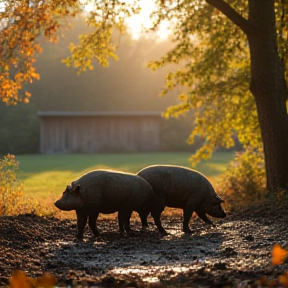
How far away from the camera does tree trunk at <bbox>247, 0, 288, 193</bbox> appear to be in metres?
14.3

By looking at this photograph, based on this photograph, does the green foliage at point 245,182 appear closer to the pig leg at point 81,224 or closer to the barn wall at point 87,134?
the pig leg at point 81,224

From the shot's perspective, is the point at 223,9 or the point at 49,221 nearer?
the point at 49,221

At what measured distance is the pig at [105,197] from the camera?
1028 centimetres

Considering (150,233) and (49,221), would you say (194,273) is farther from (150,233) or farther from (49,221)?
(49,221)

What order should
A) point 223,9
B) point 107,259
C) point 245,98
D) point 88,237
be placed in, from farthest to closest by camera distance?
point 245,98 < point 223,9 < point 88,237 < point 107,259

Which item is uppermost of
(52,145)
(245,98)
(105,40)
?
(105,40)

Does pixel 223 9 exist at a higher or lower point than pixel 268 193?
higher

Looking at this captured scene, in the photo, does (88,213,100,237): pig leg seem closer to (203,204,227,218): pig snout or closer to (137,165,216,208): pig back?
(137,165,216,208): pig back

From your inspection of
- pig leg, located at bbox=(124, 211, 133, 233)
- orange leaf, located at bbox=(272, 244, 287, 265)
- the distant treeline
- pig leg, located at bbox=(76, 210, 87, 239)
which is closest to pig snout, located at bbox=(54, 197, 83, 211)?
pig leg, located at bbox=(76, 210, 87, 239)

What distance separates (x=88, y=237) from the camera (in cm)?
1086

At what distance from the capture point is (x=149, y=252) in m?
9.29

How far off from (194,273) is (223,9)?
8.41m

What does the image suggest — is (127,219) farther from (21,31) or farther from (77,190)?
(21,31)

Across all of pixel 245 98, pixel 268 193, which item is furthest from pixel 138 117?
pixel 268 193
